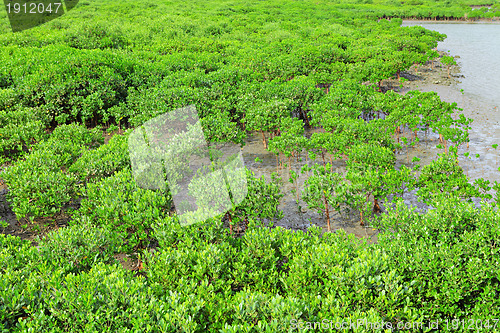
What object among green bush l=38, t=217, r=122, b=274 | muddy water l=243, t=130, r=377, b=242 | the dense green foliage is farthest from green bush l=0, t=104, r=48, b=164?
muddy water l=243, t=130, r=377, b=242

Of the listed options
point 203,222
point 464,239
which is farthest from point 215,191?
point 464,239

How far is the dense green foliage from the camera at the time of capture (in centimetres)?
1067

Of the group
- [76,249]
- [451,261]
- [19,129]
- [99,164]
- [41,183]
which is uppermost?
[19,129]

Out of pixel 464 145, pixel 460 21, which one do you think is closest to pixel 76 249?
pixel 464 145

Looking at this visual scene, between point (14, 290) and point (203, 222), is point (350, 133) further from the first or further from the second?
point (14, 290)

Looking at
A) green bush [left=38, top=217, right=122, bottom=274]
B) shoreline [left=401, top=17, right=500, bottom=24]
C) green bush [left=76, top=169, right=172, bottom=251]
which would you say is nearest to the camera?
green bush [left=38, top=217, right=122, bottom=274]

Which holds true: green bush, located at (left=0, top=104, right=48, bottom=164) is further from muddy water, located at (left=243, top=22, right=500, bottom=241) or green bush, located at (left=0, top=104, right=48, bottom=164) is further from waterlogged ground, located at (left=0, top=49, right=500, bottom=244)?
muddy water, located at (left=243, top=22, right=500, bottom=241)

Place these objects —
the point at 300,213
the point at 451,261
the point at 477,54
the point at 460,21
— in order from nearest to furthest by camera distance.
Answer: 1. the point at 451,261
2. the point at 300,213
3. the point at 477,54
4. the point at 460,21

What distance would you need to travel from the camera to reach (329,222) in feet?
67.9

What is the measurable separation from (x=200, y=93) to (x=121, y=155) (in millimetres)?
12126

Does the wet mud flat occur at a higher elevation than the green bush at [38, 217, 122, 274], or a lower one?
lower

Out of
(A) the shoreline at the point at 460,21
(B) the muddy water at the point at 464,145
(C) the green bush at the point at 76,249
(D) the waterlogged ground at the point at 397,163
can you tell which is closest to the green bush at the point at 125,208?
(C) the green bush at the point at 76,249

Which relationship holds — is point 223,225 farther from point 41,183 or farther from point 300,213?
point 41,183

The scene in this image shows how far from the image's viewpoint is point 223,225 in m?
20.1
